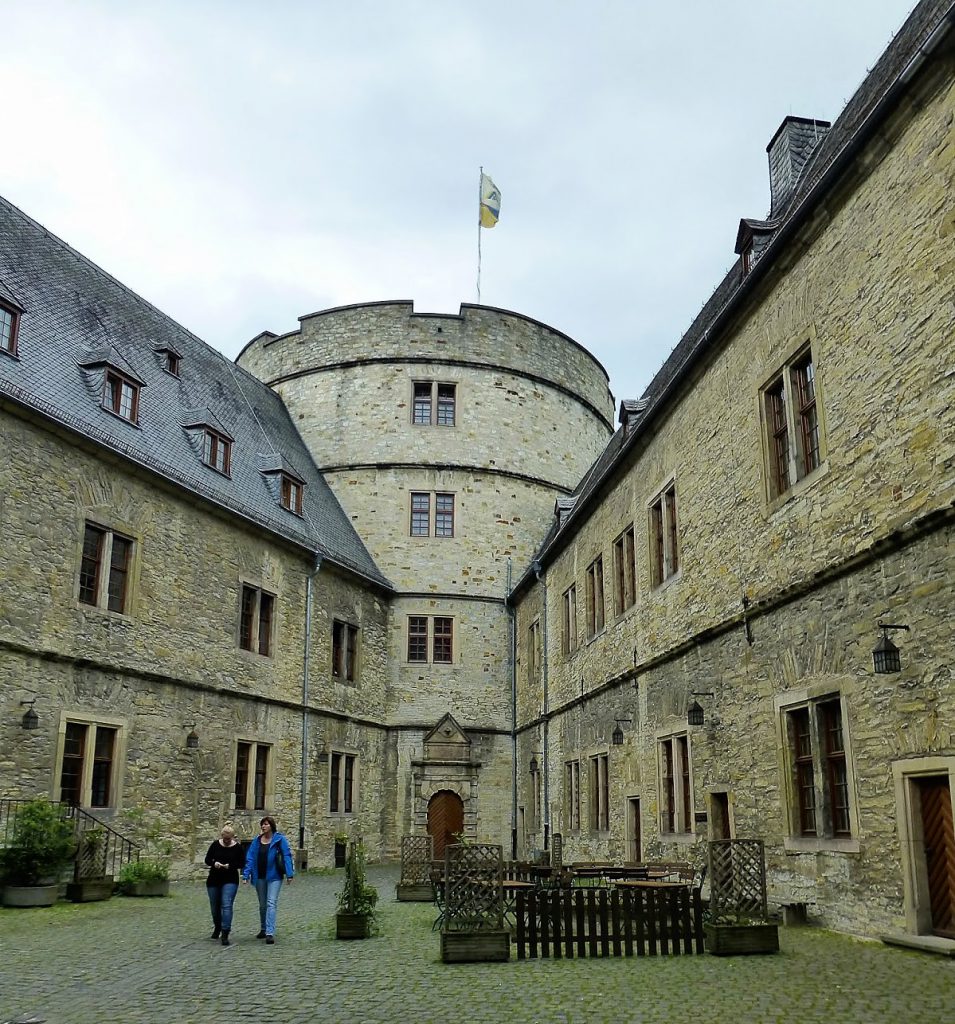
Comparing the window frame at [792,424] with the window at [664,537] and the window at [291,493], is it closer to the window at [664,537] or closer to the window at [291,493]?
the window at [664,537]

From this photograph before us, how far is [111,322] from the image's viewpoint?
22875mm

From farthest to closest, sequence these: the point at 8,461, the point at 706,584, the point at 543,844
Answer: the point at 543,844
the point at 8,461
the point at 706,584

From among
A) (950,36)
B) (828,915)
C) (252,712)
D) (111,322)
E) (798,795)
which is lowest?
(828,915)


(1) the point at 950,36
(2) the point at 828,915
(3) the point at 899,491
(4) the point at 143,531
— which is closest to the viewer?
(1) the point at 950,36

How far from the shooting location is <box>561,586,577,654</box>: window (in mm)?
23750

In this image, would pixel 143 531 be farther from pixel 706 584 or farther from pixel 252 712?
pixel 706 584

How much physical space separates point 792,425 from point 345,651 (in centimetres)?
1706

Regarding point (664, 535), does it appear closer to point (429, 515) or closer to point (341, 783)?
point (341, 783)

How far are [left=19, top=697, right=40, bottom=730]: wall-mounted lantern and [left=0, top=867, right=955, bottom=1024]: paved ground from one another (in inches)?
184

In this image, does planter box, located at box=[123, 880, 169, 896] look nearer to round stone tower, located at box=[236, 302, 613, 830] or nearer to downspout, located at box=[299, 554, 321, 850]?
downspout, located at box=[299, 554, 321, 850]

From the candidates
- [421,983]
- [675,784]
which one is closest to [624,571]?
[675,784]

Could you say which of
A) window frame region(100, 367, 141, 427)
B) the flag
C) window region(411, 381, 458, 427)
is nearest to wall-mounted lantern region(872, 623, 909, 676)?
window frame region(100, 367, 141, 427)

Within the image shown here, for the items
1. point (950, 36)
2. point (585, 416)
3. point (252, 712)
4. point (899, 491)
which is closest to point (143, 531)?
point (252, 712)

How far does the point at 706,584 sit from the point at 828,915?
515 cm
